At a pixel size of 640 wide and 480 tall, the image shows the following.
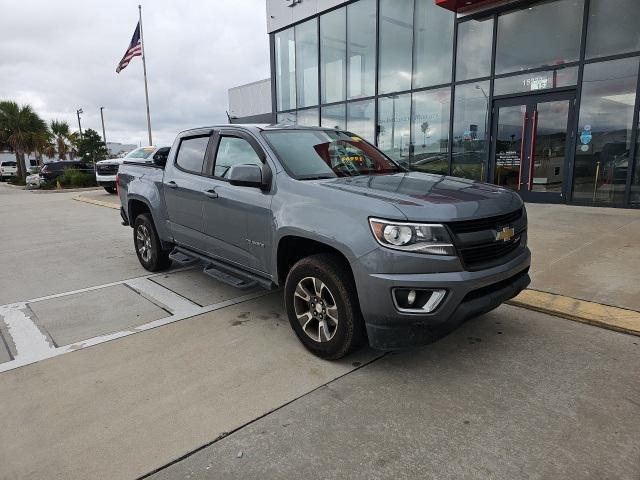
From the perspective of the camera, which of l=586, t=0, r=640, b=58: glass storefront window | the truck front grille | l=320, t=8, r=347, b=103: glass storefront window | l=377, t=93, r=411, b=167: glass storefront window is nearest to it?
the truck front grille

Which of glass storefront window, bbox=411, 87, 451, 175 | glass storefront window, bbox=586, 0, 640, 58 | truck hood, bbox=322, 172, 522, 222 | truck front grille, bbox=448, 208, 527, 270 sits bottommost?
truck front grille, bbox=448, 208, 527, 270

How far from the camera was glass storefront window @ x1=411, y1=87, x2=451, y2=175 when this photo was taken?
12461 mm

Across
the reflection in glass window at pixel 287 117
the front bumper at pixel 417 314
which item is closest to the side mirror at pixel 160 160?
the front bumper at pixel 417 314

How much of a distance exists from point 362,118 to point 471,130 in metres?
4.05

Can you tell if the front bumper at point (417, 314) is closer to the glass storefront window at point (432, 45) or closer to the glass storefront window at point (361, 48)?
the glass storefront window at point (432, 45)

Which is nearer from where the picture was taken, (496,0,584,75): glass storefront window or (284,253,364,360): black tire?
(284,253,364,360): black tire

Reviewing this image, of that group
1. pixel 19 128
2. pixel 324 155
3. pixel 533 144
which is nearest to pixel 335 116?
pixel 533 144

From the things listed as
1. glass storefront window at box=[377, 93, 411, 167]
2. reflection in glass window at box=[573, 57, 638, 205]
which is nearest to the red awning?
glass storefront window at box=[377, 93, 411, 167]

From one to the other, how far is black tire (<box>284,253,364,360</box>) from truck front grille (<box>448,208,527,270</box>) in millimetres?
772

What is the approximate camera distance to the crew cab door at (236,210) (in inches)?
149

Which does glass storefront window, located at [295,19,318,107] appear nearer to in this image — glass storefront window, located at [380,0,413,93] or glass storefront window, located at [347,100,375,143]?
glass storefront window, located at [347,100,375,143]

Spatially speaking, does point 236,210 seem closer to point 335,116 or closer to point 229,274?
point 229,274

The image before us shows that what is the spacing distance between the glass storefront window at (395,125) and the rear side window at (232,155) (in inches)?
386

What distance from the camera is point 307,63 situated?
16406 mm
